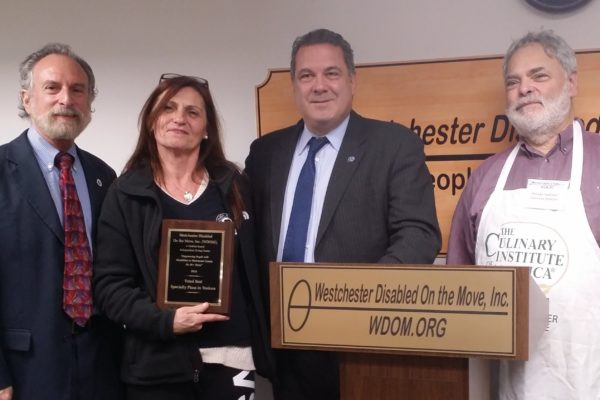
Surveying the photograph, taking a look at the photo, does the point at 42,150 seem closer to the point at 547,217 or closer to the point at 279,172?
the point at 279,172

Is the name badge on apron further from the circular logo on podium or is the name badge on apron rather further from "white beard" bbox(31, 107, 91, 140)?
"white beard" bbox(31, 107, 91, 140)

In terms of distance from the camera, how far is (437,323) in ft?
4.07

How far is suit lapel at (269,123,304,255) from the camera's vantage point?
186cm

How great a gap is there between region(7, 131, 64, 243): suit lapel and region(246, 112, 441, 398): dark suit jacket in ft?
1.97

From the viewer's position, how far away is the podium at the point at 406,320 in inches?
47.1

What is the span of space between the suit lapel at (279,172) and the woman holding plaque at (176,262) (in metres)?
0.12

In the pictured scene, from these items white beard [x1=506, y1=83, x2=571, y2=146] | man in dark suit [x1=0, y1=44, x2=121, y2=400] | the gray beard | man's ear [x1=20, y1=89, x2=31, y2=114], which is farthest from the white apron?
man's ear [x1=20, y1=89, x2=31, y2=114]

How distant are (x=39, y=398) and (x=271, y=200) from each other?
2.76ft

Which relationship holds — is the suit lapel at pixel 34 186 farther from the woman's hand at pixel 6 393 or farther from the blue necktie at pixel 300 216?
the blue necktie at pixel 300 216

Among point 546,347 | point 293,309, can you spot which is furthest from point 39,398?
point 546,347

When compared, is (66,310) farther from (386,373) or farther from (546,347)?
(546,347)

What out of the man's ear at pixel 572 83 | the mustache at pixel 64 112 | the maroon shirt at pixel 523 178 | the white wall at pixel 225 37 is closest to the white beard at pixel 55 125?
the mustache at pixel 64 112

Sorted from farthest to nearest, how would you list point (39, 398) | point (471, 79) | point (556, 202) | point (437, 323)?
1. point (471, 79)
2. point (556, 202)
3. point (39, 398)
4. point (437, 323)

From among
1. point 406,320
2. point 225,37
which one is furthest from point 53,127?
point 406,320
